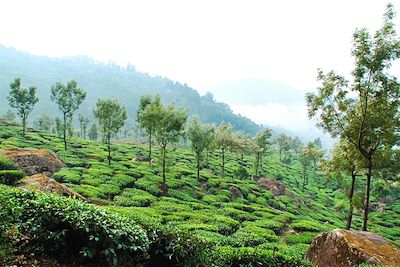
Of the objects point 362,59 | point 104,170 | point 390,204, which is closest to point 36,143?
point 104,170

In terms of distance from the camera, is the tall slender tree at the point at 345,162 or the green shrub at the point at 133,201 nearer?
the tall slender tree at the point at 345,162

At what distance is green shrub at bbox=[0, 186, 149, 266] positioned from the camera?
9.67 meters

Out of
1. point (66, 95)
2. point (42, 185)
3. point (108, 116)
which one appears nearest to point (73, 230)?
point (42, 185)

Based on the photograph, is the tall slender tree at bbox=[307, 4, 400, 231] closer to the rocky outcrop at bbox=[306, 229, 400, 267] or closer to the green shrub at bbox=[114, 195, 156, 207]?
the rocky outcrop at bbox=[306, 229, 400, 267]

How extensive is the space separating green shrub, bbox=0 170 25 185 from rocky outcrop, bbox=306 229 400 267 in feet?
74.3

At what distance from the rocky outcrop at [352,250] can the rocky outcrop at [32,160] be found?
98.9 feet

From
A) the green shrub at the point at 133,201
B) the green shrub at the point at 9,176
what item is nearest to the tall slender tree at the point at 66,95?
the green shrub at the point at 133,201

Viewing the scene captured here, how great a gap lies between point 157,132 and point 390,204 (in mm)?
74582

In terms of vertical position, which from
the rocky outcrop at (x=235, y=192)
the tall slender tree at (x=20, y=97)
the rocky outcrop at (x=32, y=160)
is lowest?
the rocky outcrop at (x=235, y=192)

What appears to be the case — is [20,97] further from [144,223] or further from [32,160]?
[144,223]

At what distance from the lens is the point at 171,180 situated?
53.4m

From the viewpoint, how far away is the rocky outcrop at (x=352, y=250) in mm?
16312

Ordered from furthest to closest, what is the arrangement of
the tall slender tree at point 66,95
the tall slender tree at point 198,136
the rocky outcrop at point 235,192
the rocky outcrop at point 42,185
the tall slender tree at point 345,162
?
the tall slender tree at point 66,95, the tall slender tree at point 198,136, the rocky outcrop at point 235,192, the tall slender tree at point 345,162, the rocky outcrop at point 42,185

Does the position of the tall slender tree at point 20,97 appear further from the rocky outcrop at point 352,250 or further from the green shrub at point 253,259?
the green shrub at point 253,259
